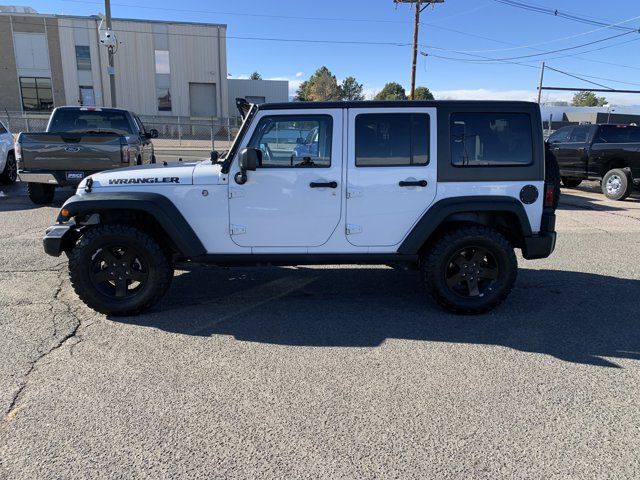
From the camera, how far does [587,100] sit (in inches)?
4190

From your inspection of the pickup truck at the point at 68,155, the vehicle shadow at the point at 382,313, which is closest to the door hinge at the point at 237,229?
the vehicle shadow at the point at 382,313

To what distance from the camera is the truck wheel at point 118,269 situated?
4344mm

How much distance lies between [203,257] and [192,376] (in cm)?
130

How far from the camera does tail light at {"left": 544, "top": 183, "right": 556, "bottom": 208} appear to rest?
459cm

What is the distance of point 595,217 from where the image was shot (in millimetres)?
10070

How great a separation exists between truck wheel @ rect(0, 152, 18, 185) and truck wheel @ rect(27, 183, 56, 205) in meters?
2.94

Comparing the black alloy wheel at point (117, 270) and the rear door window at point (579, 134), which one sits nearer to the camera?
the black alloy wheel at point (117, 270)

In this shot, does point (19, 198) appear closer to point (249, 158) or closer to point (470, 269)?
point (249, 158)

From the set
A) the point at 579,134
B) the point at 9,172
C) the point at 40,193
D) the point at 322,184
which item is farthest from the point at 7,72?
the point at 322,184

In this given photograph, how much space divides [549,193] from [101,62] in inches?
1661

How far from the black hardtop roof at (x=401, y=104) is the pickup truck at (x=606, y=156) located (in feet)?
30.7

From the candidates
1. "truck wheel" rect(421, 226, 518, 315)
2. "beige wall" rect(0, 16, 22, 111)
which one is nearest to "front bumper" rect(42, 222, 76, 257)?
"truck wheel" rect(421, 226, 518, 315)

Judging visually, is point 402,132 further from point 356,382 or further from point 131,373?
point 131,373

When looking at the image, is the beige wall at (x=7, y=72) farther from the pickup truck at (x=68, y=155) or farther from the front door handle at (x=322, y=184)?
the front door handle at (x=322, y=184)
